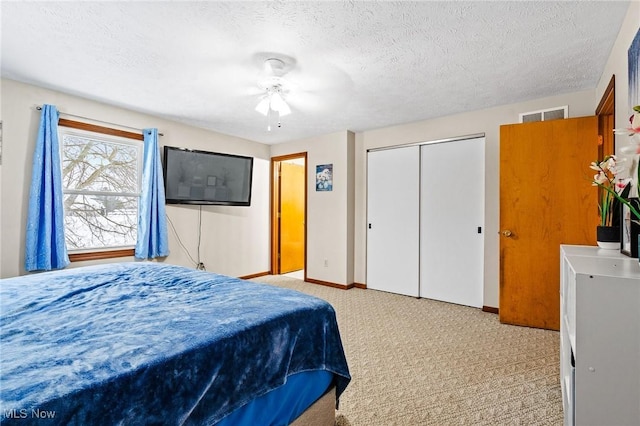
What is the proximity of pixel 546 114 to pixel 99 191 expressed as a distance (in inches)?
193

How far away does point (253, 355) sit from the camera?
1231mm

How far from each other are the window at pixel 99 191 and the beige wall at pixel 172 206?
24cm

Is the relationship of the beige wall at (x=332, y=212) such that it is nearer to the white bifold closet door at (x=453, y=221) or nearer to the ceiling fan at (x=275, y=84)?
the white bifold closet door at (x=453, y=221)

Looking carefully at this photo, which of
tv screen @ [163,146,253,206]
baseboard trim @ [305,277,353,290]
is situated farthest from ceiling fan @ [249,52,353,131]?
baseboard trim @ [305,277,353,290]

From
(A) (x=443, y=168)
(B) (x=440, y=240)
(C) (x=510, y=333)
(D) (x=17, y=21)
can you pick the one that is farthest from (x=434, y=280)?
(D) (x=17, y=21)

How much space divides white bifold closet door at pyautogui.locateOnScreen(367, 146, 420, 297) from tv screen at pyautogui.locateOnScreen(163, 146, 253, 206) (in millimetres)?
1920

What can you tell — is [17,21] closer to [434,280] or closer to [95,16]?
[95,16]

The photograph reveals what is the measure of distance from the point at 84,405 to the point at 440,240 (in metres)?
3.85

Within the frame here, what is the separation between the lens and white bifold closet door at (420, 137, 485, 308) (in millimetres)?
3699

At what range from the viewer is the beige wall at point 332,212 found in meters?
4.62

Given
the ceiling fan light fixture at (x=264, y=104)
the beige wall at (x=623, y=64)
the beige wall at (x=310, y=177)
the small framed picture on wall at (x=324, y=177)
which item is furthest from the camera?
the small framed picture on wall at (x=324, y=177)

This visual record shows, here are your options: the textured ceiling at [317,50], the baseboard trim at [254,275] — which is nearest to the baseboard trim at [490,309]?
the textured ceiling at [317,50]

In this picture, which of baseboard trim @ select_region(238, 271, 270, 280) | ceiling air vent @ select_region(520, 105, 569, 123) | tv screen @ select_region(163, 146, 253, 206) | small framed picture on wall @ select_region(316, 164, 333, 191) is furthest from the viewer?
baseboard trim @ select_region(238, 271, 270, 280)

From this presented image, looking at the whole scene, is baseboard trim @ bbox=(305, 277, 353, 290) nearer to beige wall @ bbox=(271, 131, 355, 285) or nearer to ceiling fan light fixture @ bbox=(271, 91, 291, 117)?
beige wall @ bbox=(271, 131, 355, 285)
